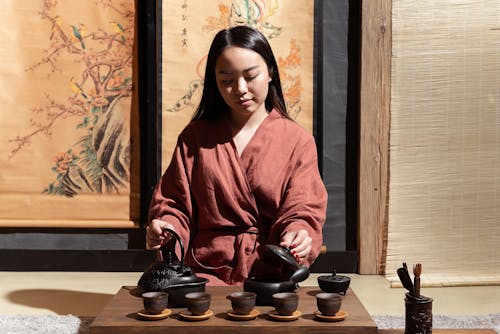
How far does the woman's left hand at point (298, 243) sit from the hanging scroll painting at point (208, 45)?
1777mm

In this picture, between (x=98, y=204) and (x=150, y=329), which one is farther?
(x=98, y=204)

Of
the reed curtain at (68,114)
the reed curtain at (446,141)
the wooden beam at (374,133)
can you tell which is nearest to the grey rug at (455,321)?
the reed curtain at (446,141)

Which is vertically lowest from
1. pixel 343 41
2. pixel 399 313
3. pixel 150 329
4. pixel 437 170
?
pixel 399 313

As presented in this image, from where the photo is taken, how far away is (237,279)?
10.0 ft

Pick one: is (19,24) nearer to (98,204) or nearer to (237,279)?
(98,204)

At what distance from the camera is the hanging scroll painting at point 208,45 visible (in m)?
4.54

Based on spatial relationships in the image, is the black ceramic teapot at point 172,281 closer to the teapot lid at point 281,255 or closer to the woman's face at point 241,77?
the teapot lid at point 281,255

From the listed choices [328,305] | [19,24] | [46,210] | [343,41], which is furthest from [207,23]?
[328,305]

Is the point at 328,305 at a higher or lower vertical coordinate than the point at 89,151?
lower

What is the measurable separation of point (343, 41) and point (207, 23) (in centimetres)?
83

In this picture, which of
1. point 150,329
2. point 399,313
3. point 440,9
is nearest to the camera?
point 150,329

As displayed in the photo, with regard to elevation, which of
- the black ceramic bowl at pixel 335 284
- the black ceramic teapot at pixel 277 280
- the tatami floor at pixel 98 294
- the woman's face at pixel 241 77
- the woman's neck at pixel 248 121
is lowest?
the tatami floor at pixel 98 294

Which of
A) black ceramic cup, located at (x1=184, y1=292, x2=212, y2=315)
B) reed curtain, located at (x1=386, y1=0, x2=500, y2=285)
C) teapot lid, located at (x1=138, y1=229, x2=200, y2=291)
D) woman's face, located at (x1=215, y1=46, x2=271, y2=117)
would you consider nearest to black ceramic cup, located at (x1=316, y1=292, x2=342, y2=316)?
black ceramic cup, located at (x1=184, y1=292, x2=212, y2=315)

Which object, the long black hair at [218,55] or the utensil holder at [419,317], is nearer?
the utensil holder at [419,317]
